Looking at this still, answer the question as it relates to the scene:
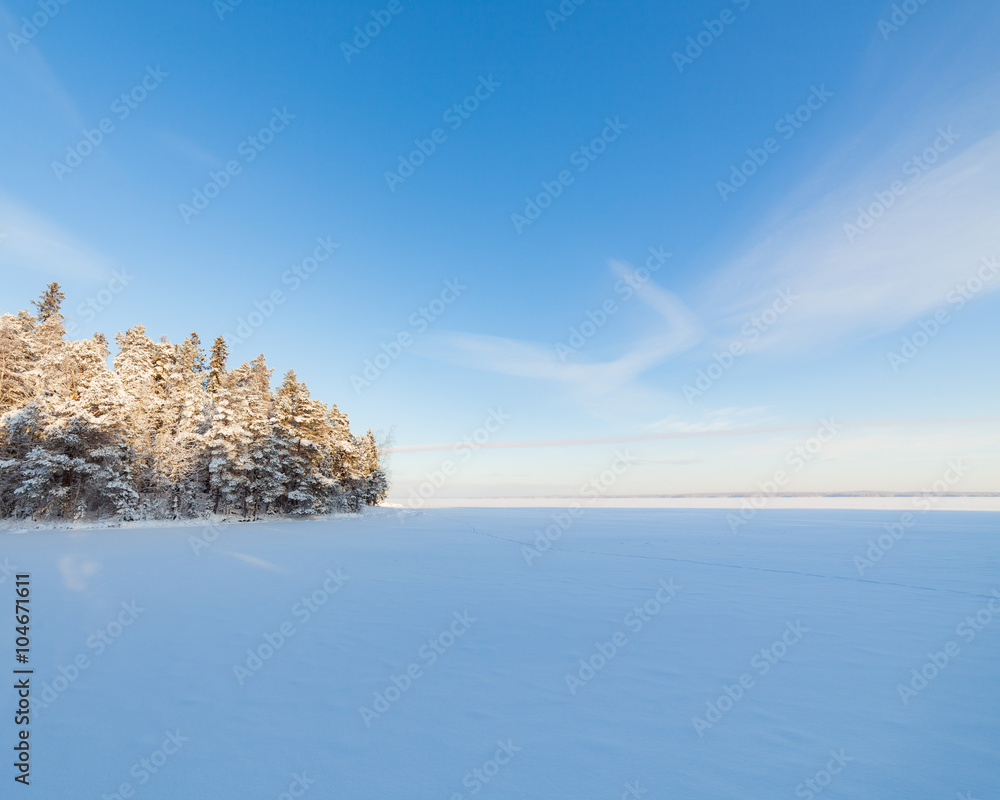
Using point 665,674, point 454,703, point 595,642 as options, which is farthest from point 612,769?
point 595,642

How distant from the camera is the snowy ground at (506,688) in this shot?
3.59 metres

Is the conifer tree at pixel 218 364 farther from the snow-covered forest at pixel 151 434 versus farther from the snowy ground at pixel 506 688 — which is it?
the snowy ground at pixel 506 688

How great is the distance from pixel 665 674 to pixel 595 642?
4.53ft

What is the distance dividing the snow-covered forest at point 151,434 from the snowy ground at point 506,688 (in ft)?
66.4

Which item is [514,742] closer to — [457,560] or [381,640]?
[381,640]

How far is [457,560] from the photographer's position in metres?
15.1

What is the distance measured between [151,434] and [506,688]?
128ft

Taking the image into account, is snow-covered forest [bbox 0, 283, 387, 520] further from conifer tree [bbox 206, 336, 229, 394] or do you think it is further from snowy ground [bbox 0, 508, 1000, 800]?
snowy ground [bbox 0, 508, 1000, 800]

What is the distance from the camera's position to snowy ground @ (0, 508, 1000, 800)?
11.8 ft

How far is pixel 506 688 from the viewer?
204 inches

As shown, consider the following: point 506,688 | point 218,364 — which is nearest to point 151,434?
point 218,364

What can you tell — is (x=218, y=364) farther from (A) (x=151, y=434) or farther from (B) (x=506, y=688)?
(B) (x=506, y=688)

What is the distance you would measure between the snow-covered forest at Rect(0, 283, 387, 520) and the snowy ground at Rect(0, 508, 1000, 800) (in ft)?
66.4

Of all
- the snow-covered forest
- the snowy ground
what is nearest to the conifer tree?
the snow-covered forest
